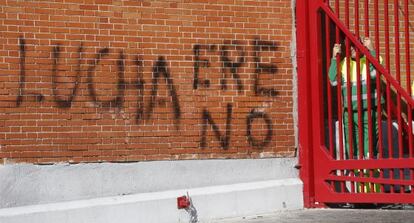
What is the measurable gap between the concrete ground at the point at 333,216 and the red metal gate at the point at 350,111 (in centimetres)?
15

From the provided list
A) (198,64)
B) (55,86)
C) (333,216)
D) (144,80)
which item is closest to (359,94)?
(333,216)

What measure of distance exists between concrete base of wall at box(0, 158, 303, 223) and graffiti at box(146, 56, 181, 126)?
543mm

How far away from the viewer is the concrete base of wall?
7.61 m

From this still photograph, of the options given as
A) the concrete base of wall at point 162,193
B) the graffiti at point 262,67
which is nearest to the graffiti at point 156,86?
the concrete base of wall at point 162,193

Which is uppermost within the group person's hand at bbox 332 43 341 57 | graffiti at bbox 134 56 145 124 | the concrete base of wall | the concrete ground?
person's hand at bbox 332 43 341 57

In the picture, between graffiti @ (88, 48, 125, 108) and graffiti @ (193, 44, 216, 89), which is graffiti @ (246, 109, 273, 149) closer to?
graffiti @ (193, 44, 216, 89)

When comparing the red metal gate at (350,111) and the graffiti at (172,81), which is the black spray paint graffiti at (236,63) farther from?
the red metal gate at (350,111)

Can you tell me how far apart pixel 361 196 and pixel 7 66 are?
380 centimetres

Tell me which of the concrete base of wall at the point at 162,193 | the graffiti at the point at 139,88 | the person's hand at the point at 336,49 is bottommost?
the concrete base of wall at the point at 162,193

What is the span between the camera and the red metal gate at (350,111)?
8.19 metres

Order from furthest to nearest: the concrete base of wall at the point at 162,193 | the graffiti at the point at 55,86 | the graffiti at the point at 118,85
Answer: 1. the graffiti at the point at 118,85
2. the graffiti at the point at 55,86
3. the concrete base of wall at the point at 162,193

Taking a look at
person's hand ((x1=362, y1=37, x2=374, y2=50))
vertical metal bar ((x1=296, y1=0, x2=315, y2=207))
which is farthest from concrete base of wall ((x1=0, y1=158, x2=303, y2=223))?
person's hand ((x1=362, y1=37, x2=374, y2=50))

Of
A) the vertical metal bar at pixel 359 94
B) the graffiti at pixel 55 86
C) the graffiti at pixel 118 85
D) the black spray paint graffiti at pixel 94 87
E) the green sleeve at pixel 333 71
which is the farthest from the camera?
the green sleeve at pixel 333 71

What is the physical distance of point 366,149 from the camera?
8.53 metres
